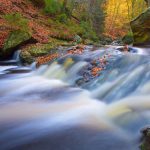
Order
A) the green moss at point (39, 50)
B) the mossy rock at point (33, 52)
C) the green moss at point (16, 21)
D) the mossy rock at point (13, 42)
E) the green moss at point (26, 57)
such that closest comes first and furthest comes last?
the green moss at point (26, 57) → the mossy rock at point (33, 52) → the green moss at point (39, 50) → the mossy rock at point (13, 42) → the green moss at point (16, 21)

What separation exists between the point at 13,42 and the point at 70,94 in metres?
5.85

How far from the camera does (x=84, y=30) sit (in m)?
18.3

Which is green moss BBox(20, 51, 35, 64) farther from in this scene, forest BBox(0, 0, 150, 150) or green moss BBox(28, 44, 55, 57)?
green moss BBox(28, 44, 55, 57)

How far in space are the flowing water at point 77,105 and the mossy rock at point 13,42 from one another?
7.98 feet

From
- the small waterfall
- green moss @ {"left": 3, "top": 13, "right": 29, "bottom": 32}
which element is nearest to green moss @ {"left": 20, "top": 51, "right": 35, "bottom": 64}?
the small waterfall

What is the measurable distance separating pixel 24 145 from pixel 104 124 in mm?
1423

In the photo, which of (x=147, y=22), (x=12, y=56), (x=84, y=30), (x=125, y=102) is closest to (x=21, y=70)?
(x=12, y=56)

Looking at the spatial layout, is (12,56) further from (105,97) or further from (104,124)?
(104,124)

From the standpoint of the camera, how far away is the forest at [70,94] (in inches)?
168

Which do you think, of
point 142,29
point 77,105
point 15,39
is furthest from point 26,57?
point 77,105

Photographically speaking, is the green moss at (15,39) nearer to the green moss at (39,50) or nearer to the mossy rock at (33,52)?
the mossy rock at (33,52)

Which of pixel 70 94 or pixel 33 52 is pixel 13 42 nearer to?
pixel 33 52

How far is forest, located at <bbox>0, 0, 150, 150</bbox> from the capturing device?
14.0 feet

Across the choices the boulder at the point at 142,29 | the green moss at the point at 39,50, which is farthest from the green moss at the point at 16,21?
the boulder at the point at 142,29
